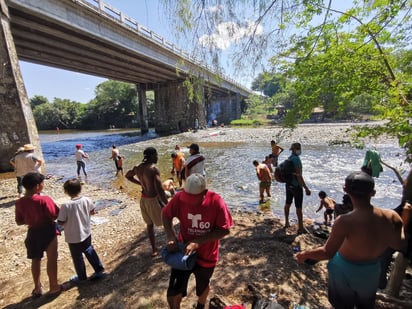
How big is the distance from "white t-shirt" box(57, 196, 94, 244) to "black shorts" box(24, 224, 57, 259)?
0.21 m

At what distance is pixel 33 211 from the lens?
2.98 metres

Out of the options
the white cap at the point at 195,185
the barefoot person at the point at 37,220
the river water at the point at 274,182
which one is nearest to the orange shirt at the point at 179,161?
the river water at the point at 274,182

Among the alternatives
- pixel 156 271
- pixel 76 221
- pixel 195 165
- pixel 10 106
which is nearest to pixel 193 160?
pixel 195 165

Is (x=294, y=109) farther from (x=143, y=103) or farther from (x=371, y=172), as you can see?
(x=143, y=103)

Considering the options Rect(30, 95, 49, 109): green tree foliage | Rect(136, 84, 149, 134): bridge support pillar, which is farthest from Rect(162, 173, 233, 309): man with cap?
Rect(30, 95, 49, 109): green tree foliage

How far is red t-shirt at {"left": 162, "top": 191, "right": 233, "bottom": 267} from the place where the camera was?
224 cm

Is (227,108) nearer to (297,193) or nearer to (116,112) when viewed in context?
(116,112)

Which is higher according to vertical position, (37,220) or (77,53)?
(77,53)

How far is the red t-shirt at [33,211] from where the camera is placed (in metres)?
2.98

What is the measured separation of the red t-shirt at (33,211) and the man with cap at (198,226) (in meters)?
1.77

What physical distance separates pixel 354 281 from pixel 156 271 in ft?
8.94

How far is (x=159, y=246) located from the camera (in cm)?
452

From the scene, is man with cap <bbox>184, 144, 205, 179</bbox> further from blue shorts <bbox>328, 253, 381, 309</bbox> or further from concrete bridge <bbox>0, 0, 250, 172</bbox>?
blue shorts <bbox>328, 253, 381, 309</bbox>

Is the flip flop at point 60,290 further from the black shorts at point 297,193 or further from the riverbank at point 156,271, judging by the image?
the black shorts at point 297,193
